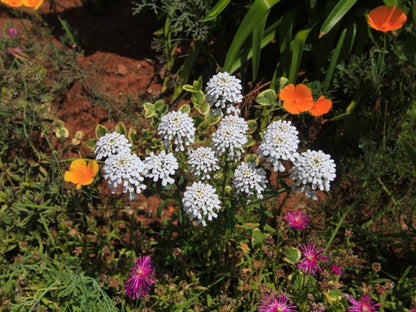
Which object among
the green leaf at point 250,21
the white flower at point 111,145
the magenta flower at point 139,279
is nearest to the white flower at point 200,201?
the white flower at point 111,145

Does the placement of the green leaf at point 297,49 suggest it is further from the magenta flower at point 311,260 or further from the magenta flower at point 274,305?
the magenta flower at point 274,305

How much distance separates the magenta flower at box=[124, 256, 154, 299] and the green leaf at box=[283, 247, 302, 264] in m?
0.79

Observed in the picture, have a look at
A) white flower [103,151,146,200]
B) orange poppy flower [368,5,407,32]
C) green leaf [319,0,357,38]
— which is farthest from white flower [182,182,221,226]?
orange poppy flower [368,5,407,32]

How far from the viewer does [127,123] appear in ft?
9.14

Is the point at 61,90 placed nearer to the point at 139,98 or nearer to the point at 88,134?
the point at 88,134

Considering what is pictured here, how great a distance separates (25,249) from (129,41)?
1.87 metres

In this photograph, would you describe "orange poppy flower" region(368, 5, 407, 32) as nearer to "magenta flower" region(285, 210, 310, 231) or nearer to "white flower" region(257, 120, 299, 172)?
"white flower" region(257, 120, 299, 172)

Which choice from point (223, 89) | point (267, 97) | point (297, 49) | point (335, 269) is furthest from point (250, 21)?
point (335, 269)

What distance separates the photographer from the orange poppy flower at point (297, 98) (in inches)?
82.3

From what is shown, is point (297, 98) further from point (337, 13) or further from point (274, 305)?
point (274, 305)

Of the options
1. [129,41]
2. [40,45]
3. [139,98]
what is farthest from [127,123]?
[40,45]

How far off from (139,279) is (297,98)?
136 cm

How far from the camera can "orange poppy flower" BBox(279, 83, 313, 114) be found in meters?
2.09

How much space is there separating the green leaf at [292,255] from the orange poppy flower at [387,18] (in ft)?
4.52
